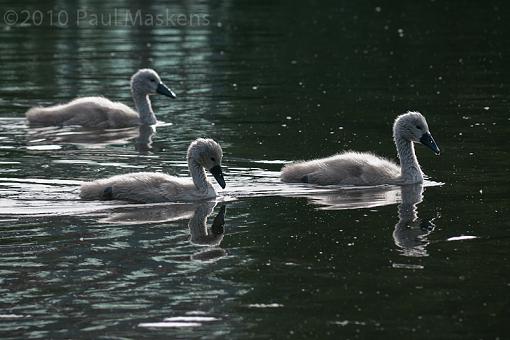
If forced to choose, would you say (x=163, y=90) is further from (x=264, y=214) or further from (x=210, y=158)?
(x=264, y=214)

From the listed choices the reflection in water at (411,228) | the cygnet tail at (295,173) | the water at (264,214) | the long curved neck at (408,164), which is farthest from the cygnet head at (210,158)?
the long curved neck at (408,164)

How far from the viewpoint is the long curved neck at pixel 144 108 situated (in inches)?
863

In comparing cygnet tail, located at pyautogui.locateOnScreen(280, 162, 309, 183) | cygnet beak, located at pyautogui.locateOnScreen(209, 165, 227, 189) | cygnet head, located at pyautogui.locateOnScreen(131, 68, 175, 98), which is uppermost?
cygnet head, located at pyautogui.locateOnScreen(131, 68, 175, 98)

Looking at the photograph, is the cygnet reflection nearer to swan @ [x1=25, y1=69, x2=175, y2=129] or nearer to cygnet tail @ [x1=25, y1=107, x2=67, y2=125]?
swan @ [x1=25, y1=69, x2=175, y2=129]

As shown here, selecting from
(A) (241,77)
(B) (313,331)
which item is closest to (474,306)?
(B) (313,331)

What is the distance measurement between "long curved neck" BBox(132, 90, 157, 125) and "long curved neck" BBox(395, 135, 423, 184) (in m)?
6.24

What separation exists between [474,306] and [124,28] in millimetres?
26874

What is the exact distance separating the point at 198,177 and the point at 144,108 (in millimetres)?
6986

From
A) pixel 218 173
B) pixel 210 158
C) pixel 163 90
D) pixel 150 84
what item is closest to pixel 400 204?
pixel 218 173

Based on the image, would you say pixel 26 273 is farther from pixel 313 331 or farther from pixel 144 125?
pixel 144 125

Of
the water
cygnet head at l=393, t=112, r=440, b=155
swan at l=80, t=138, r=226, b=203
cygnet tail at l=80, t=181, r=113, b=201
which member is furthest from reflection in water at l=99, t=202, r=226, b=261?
cygnet head at l=393, t=112, r=440, b=155

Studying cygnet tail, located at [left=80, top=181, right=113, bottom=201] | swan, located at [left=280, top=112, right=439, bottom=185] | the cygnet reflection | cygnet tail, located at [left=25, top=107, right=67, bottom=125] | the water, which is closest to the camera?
the water

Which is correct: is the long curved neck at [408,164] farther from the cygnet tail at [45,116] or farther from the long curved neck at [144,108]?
the cygnet tail at [45,116]

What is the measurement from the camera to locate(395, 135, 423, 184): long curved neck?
16.2 metres
